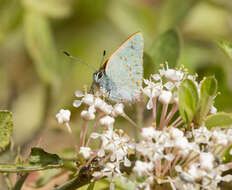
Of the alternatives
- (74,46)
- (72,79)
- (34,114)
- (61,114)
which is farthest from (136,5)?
(61,114)

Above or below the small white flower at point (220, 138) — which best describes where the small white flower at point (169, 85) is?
above

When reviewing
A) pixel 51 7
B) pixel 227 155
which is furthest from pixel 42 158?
pixel 51 7

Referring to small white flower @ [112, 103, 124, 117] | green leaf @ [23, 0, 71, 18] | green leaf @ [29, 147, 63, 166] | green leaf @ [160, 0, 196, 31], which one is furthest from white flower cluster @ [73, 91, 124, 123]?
green leaf @ [23, 0, 71, 18]

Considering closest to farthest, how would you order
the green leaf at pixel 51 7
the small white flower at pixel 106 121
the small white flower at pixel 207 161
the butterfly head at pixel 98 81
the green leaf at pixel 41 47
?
the small white flower at pixel 207 161
the small white flower at pixel 106 121
the butterfly head at pixel 98 81
the green leaf at pixel 41 47
the green leaf at pixel 51 7

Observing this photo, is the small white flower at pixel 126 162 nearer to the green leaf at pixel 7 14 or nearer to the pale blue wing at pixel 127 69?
the pale blue wing at pixel 127 69

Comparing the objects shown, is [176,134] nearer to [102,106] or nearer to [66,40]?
[102,106]

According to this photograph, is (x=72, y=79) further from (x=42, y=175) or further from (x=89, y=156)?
(x=89, y=156)

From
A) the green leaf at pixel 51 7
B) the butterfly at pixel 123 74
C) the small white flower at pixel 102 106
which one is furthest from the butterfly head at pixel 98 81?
the green leaf at pixel 51 7
